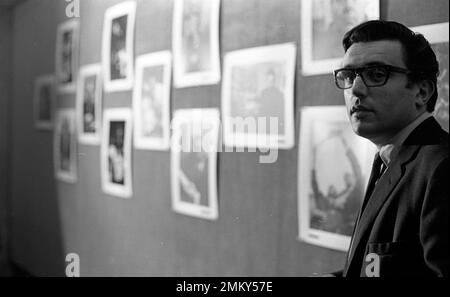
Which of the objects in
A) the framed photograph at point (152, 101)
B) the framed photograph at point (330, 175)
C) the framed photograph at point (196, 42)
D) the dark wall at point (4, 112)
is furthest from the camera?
the dark wall at point (4, 112)

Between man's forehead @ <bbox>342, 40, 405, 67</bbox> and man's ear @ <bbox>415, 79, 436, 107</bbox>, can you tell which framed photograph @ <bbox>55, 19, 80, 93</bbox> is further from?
man's ear @ <bbox>415, 79, 436, 107</bbox>

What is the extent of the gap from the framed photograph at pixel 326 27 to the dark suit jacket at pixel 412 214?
0.31 meters

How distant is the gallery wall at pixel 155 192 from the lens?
1.30 meters

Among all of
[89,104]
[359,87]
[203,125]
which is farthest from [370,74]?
[89,104]

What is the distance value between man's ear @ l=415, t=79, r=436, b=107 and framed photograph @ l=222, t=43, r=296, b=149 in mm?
347

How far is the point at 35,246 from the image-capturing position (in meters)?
1.78

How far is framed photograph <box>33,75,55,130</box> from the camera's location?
1.76m

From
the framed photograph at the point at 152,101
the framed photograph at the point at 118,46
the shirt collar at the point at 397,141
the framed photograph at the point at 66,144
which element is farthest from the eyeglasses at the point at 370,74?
the framed photograph at the point at 66,144

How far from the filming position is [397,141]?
3.45 ft

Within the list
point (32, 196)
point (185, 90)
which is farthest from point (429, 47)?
point (32, 196)

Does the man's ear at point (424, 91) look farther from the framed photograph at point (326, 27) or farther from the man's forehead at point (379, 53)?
the framed photograph at point (326, 27)

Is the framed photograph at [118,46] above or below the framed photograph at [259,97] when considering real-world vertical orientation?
above

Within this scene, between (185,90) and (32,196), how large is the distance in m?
0.75

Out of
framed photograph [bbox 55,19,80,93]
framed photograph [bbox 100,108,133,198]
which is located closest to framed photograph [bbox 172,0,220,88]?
framed photograph [bbox 100,108,133,198]
